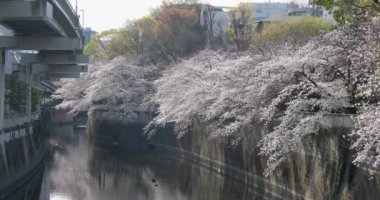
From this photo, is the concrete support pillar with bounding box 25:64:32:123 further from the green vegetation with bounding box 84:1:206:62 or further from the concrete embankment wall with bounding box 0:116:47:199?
the green vegetation with bounding box 84:1:206:62

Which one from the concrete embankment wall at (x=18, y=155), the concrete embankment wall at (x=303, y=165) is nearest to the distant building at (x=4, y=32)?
the concrete embankment wall at (x=18, y=155)

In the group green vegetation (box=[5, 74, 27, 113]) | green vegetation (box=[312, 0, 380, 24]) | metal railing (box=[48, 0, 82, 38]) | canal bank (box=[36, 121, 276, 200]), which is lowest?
canal bank (box=[36, 121, 276, 200])

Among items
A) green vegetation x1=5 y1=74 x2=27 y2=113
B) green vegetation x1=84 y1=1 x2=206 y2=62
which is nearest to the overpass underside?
green vegetation x1=5 y1=74 x2=27 y2=113

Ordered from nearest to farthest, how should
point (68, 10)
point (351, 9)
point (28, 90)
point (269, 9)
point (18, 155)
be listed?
point (351, 9), point (68, 10), point (18, 155), point (28, 90), point (269, 9)

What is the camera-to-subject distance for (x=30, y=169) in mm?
32438

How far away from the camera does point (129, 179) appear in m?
33.2

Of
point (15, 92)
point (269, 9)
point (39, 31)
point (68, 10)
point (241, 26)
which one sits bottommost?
point (15, 92)

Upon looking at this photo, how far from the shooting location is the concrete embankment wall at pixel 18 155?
25875 millimetres

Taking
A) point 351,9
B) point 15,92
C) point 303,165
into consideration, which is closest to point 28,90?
point 15,92

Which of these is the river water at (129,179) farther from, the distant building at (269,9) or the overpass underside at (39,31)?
the distant building at (269,9)

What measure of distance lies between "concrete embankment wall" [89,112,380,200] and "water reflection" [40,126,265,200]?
0.91m

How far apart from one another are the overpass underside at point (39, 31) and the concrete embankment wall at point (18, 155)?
3.15 ft

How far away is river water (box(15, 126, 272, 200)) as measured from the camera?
2755cm

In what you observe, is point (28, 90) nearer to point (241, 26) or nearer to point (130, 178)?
point (130, 178)
